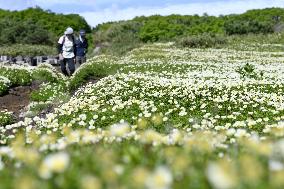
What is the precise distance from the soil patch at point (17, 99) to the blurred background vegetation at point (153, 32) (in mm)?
28313

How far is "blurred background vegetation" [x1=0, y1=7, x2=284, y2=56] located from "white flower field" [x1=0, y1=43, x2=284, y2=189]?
30.5 m

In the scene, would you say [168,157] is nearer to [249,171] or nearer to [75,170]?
[75,170]

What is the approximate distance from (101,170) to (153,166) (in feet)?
1.82

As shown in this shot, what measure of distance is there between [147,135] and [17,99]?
18.4 meters

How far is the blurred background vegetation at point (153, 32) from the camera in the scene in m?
59.8

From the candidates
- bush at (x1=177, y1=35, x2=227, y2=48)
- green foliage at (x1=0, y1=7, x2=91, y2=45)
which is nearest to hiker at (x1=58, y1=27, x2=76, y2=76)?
bush at (x1=177, y1=35, x2=227, y2=48)

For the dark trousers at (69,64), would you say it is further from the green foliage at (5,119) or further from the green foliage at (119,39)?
the green foliage at (119,39)

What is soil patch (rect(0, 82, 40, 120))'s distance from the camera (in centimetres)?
2083

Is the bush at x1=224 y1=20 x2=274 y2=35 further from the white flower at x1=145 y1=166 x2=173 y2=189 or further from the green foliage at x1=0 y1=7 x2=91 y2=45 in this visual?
the white flower at x1=145 y1=166 x2=173 y2=189

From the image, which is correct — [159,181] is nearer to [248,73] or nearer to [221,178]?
[221,178]

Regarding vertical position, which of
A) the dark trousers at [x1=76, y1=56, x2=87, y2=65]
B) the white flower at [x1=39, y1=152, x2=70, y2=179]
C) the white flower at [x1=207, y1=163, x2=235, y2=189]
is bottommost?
the dark trousers at [x1=76, y1=56, x2=87, y2=65]

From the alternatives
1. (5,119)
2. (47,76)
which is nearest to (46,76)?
(47,76)

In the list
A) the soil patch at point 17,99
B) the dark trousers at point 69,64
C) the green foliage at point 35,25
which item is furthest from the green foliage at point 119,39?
the soil patch at point 17,99

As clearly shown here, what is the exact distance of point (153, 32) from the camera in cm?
8344
